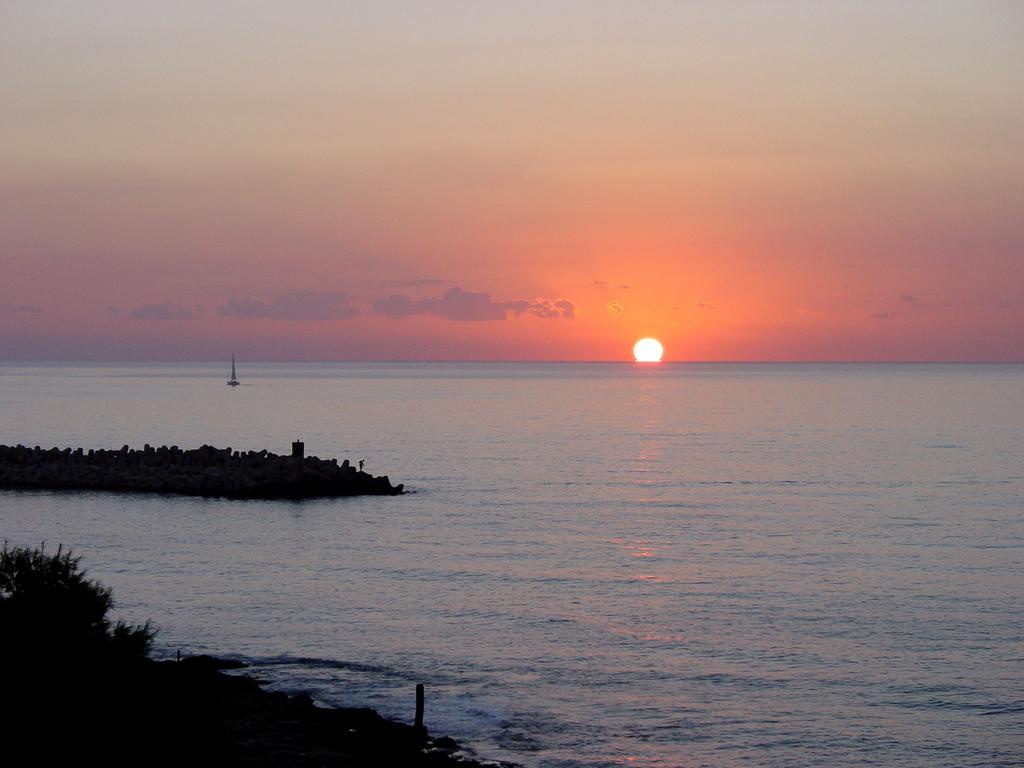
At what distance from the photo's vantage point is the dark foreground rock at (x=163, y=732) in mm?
17859

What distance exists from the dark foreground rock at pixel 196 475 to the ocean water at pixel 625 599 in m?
2.52

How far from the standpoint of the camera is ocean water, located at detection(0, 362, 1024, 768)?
84.7 ft

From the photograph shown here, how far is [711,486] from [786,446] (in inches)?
1370

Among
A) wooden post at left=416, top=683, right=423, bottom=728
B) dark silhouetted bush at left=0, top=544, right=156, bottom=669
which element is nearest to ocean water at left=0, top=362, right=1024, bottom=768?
wooden post at left=416, top=683, right=423, bottom=728

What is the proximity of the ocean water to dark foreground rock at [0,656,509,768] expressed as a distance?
92.1 inches

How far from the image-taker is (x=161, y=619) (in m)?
34.7

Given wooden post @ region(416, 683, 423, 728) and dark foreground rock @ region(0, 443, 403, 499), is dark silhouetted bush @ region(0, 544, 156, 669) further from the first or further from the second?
dark foreground rock @ region(0, 443, 403, 499)

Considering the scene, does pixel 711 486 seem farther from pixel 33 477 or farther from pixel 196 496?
pixel 33 477

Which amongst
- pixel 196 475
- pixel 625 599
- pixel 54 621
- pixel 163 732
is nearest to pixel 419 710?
pixel 163 732

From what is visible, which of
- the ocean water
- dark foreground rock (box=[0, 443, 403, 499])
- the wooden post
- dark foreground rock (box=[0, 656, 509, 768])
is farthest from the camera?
dark foreground rock (box=[0, 443, 403, 499])

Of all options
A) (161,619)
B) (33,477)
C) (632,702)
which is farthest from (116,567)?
(33,477)

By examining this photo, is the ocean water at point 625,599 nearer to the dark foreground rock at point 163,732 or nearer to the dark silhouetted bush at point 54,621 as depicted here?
the dark foreground rock at point 163,732

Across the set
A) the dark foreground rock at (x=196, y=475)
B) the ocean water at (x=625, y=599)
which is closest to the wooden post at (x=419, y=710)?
the ocean water at (x=625, y=599)

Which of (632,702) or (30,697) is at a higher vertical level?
(30,697)
